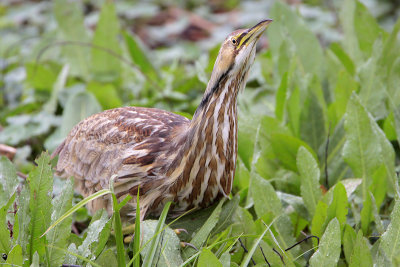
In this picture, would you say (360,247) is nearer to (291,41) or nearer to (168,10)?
(291,41)

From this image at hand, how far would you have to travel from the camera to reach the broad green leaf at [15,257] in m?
1.90

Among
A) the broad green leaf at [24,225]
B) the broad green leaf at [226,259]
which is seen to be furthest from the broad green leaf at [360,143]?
the broad green leaf at [24,225]

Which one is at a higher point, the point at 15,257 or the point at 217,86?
the point at 217,86

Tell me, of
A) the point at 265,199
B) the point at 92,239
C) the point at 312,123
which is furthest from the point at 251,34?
the point at 312,123

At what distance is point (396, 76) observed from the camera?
123 inches

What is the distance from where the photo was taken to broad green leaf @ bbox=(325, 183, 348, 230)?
89.4 inches

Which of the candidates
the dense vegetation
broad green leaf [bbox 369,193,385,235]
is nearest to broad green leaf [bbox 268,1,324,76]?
the dense vegetation

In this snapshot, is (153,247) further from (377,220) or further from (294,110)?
(294,110)

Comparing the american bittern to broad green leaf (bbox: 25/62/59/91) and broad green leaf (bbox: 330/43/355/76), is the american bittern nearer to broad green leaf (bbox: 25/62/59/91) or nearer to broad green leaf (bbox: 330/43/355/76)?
broad green leaf (bbox: 330/43/355/76)

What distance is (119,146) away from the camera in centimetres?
241

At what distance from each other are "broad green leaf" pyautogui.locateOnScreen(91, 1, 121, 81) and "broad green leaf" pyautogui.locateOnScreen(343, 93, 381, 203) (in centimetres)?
199

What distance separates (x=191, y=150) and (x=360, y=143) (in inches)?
32.5

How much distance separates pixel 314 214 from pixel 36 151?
1.98m

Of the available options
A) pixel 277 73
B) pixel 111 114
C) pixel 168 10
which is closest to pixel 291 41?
pixel 277 73
